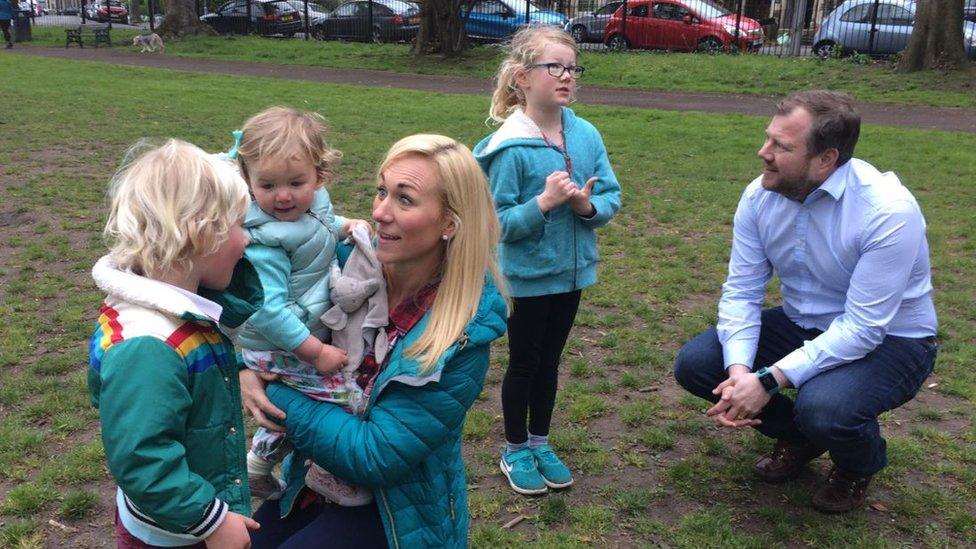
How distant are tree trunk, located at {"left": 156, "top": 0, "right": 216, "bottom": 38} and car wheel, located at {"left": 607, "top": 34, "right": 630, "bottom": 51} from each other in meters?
13.3

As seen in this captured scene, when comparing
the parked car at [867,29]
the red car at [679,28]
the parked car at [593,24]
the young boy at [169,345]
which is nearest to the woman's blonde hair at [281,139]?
the young boy at [169,345]

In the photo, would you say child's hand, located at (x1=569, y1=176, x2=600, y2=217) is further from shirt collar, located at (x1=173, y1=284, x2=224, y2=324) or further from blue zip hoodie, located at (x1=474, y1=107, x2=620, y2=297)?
shirt collar, located at (x1=173, y1=284, x2=224, y2=324)

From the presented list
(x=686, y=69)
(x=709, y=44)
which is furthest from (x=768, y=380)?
(x=709, y=44)

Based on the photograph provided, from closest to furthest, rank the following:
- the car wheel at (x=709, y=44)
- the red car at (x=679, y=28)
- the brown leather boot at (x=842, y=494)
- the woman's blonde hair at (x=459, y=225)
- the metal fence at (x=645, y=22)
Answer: the woman's blonde hair at (x=459, y=225), the brown leather boot at (x=842, y=494), the metal fence at (x=645, y=22), the car wheel at (x=709, y=44), the red car at (x=679, y=28)

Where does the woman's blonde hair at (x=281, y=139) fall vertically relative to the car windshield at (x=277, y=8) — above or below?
below

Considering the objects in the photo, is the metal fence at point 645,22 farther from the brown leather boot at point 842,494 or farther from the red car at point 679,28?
the brown leather boot at point 842,494

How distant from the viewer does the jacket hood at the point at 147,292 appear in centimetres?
183

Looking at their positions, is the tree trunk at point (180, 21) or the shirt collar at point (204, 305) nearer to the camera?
the shirt collar at point (204, 305)

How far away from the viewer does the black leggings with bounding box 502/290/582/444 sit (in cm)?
346

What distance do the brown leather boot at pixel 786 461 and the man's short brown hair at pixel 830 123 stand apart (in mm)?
1236

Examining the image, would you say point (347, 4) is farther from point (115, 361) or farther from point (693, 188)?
point (115, 361)

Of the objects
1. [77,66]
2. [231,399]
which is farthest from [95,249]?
[77,66]

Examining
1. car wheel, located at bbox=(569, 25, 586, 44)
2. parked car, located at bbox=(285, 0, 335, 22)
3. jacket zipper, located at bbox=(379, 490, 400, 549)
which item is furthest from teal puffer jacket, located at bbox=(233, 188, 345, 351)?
parked car, located at bbox=(285, 0, 335, 22)

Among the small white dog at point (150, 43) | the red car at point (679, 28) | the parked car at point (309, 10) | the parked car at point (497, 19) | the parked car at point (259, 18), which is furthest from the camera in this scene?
the parked car at point (309, 10)
